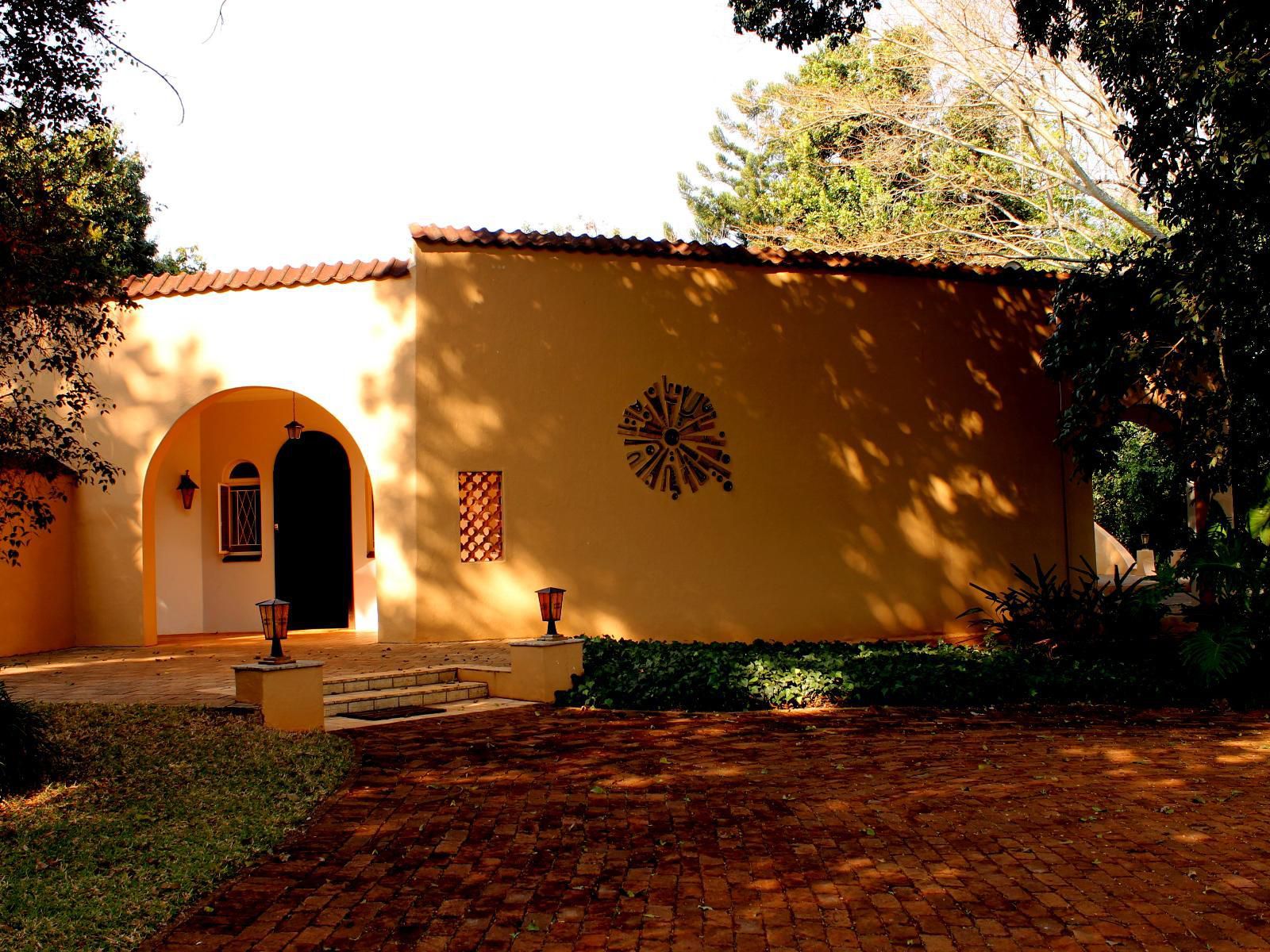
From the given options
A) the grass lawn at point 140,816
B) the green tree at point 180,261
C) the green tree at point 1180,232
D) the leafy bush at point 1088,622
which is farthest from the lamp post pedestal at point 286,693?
the green tree at point 180,261

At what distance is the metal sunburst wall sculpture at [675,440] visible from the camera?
37.2 feet

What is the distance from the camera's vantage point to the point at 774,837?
15.9ft

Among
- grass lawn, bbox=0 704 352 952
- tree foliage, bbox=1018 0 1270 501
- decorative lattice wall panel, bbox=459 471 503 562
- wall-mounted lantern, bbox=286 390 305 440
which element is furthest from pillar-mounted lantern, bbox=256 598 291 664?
tree foliage, bbox=1018 0 1270 501

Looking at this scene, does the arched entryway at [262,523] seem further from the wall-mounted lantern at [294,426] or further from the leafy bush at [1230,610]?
the leafy bush at [1230,610]

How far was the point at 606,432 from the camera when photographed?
11281 mm

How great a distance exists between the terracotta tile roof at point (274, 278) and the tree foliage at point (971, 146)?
316 inches

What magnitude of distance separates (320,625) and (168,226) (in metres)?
12.3

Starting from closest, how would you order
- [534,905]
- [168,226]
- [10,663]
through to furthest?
[534,905]
[10,663]
[168,226]

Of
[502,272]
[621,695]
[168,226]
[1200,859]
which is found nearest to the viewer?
[1200,859]

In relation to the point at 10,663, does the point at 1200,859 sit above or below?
below

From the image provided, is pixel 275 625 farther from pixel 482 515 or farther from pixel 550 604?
pixel 482 515

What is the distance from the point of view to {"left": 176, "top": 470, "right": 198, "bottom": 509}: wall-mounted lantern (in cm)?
1288

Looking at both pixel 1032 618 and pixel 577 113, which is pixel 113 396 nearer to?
pixel 1032 618

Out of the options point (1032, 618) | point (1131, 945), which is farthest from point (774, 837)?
point (1032, 618)
